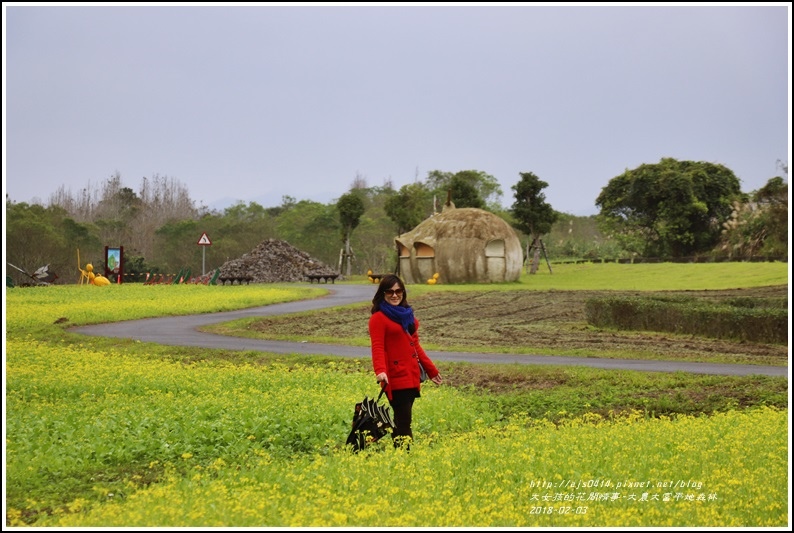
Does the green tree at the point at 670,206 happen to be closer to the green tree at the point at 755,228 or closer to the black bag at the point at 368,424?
the green tree at the point at 755,228

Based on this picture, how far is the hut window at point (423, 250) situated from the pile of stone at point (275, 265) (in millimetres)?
12757

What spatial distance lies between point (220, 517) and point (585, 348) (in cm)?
1500

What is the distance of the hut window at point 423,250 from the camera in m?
51.6

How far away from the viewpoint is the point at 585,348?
20812 millimetres

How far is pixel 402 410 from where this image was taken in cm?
973

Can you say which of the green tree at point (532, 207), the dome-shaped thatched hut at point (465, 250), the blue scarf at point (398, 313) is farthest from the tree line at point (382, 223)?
the blue scarf at point (398, 313)

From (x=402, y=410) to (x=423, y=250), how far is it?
42302mm

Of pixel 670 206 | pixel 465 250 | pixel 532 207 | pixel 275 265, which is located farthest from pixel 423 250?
pixel 670 206

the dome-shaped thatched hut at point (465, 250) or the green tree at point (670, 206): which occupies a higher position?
the green tree at point (670, 206)

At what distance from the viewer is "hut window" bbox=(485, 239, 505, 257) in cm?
5066

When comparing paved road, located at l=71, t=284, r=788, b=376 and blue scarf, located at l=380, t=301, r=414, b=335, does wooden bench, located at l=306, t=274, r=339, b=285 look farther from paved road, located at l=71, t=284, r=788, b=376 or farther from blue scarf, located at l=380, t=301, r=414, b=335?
blue scarf, located at l=380, t=301, r=414, b=335

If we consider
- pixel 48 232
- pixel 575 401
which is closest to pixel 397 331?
pixel 575 401

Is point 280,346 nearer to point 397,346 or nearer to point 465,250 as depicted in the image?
point 397,346

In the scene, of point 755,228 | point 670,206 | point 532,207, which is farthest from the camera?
point 670,206
